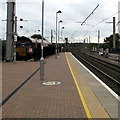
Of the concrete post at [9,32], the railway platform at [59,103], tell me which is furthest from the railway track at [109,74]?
the concrete post at [9,32]

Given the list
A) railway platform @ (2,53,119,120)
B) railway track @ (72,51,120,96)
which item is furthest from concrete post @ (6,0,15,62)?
railway platform @ (2,53,119,120)

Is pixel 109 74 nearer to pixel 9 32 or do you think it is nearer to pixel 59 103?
pixel 59 103

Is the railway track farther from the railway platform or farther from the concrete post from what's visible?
the concrete post

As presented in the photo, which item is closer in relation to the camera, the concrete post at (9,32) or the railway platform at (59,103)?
the railway platform at (59,103)

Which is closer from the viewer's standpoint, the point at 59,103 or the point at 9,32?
the point at 59,103

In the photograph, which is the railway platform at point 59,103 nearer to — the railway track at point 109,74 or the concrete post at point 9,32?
the railway track at point 109,74

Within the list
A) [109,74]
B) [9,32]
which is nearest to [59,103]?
[109,74]

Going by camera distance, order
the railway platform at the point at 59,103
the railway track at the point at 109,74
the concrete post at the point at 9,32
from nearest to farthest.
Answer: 1. the railway platform at the point at 59,103
2. the railway track at the point at 109,74
3. the concrete post at the point at 9,32

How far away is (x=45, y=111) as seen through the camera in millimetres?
7793

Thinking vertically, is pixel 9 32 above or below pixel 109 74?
above

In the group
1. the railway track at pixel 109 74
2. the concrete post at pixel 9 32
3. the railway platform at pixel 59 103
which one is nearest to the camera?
the railway platform at pixel 59 103

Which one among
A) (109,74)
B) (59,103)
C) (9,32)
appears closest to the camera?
(59,103)

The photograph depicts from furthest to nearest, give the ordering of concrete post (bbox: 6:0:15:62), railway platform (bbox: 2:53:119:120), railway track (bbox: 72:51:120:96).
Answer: concrete post (bbox: 6:0:15:62), railway track (bbox: 72:51:120:96), railway platform (bbox: 2:53:119:120)

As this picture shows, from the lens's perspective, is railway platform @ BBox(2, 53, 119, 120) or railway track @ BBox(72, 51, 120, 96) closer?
railway platform @ BBox(2, 53, 119, 120)
